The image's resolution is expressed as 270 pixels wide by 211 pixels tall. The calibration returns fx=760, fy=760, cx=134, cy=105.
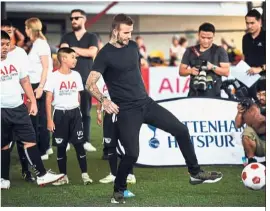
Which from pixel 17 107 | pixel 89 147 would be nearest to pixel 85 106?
pixel 89 147

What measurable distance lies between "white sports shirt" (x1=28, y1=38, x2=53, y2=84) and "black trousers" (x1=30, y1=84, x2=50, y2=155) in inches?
4.9

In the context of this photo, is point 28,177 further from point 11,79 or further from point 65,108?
point 11,79

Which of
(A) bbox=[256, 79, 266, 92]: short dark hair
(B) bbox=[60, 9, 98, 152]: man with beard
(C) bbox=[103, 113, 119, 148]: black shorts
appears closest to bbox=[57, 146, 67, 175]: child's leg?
(C) bbox=[103, 113, 119, 148]: black shorts

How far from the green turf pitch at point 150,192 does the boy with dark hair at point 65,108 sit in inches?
13.3

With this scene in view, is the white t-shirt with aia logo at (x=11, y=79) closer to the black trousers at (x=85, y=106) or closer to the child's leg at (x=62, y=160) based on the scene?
the child's leg at (x=62, y=160)

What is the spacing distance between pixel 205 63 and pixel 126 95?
2.32 metres

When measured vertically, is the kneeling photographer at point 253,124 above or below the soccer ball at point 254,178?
above

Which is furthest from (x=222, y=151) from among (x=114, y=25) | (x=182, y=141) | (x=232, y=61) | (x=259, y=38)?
(x=232, y=61)

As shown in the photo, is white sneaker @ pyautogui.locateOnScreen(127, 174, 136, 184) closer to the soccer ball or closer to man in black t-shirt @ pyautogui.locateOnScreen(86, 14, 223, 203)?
man in black t-shirt @ pyautogui.locateOnScreen(86, 14, 223, 203)

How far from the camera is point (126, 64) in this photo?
7.27 m

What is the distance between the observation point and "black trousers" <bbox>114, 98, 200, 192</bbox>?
7.29 meters

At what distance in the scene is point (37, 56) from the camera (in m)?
9.59

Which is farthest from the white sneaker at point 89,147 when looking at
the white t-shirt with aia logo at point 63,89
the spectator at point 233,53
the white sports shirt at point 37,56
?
the spectator at point 233,53

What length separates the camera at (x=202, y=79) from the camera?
9.38 m
